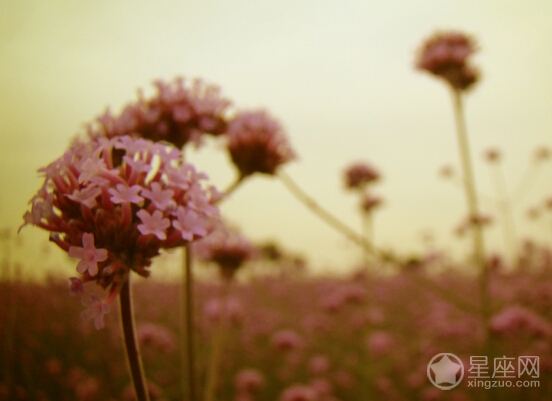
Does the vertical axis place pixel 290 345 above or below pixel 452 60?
below

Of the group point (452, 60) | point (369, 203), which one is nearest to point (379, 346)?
point (369, 203)

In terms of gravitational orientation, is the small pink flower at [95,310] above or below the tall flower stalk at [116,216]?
below

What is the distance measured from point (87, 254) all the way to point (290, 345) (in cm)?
275

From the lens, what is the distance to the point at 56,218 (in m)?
0.73

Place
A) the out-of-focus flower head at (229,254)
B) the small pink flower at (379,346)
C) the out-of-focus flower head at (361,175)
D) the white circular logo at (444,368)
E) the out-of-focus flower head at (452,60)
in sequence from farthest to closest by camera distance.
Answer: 1. the small pink flower at (379,346)
2. the out-of-focus flower head at (361,175)
3. the out-of-focus flower head at (452,60)
4. the out-of-focus flower head at (229,254)
5. the white circular logo at (444,368)

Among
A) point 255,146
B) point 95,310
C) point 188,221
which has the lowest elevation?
point 95,310

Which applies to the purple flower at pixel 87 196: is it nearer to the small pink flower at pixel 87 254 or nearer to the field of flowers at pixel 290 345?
the small pink flower at pixel 87 254

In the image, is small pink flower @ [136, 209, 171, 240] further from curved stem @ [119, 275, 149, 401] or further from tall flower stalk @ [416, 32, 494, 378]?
tall flower stalk @ [416, 32, 494, 378]

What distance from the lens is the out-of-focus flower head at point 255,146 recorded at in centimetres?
153

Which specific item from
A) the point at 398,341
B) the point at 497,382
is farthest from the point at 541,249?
the point at 497,382

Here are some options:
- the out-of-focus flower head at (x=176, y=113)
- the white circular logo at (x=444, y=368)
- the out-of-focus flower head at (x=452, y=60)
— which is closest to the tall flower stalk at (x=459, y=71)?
the out-of-focus flower head at (x=452, y=60)

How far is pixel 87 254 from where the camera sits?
66cm

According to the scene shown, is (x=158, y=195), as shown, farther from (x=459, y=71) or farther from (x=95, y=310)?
(x=459, y=71)

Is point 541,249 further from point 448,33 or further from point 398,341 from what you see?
point 448,33
